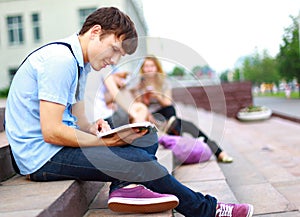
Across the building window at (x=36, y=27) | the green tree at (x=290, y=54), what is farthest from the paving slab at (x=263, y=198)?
the building window at (x=36, y=27)

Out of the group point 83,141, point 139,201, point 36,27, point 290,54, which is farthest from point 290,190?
point 36,27

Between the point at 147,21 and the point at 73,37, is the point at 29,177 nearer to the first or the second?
the point at 73,37

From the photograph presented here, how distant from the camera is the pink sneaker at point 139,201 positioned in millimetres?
1818

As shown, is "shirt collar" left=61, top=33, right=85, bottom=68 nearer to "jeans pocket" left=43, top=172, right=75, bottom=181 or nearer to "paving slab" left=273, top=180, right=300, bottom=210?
"jeans pocket" left=43, top=172, right=75, bottom=181

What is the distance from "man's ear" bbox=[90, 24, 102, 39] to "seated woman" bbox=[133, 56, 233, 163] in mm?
1856

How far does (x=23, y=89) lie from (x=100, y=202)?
2.32 feet

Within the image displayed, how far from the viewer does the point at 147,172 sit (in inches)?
72.9

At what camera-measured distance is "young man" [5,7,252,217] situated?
178 cm

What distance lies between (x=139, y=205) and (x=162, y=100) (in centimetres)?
243

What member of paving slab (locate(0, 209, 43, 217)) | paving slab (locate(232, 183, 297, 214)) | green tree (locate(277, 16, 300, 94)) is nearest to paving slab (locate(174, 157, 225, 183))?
paving slab (locate(232, 183, 297, 214))

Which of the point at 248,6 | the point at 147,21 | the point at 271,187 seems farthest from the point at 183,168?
the point at 248,6

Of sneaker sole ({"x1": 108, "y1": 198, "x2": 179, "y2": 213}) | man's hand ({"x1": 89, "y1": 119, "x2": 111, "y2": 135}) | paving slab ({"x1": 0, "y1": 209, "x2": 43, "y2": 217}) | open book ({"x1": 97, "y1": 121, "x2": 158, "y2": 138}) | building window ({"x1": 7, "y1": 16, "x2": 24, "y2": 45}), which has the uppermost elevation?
building window ({"x1": 7, "y1": 16, "x2": 24, "y2": 45})

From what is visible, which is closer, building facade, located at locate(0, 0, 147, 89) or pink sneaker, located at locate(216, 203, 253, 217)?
pink sneaker, located at locate(216, 203, 253, 217)

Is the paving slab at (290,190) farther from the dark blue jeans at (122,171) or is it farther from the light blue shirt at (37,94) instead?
the light blue shirt at (37,94)
